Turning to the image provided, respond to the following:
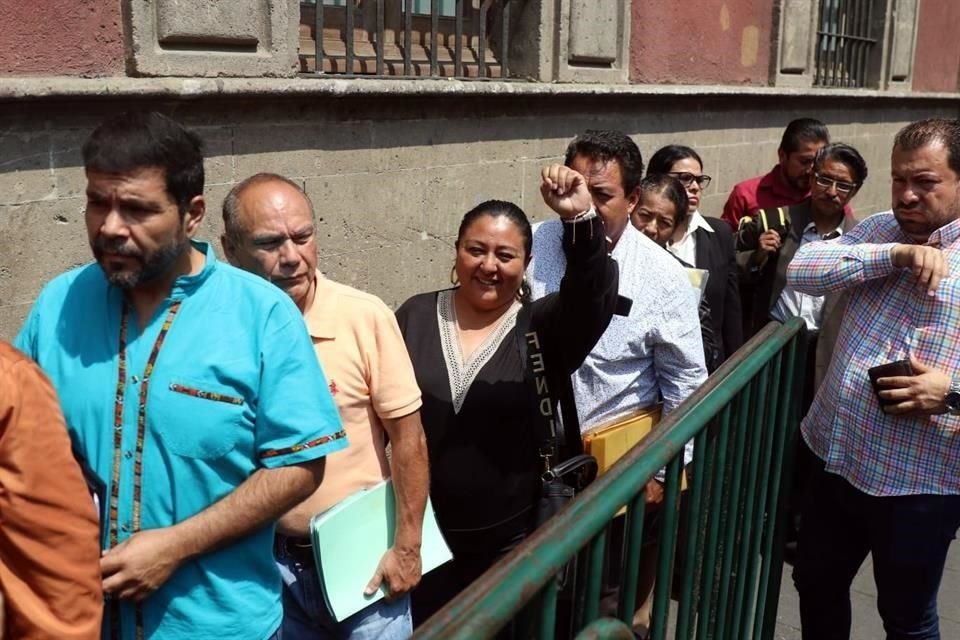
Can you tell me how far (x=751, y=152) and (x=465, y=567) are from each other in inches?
234

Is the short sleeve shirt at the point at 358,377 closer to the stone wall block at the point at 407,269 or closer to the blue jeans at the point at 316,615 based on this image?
the blue jeans at the point at 316,615

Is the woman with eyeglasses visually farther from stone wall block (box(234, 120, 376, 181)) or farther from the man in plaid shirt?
stone wall block (box(234, 120, 376, 181))

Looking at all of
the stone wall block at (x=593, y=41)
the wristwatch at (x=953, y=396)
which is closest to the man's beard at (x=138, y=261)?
the wristwatch at (x=953, y=396)

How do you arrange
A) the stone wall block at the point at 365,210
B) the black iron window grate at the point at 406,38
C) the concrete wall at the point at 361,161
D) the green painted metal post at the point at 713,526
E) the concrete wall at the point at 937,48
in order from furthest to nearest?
1. the concrete wall at the point at 937,48
2. the black iron window grate at the point at 406,38
3. the stone wall block at the point at 365,210
4. the concrete wall at the point at 361,161
5. the green painted metal post at the point at 713,526

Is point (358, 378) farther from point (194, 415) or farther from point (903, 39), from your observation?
point (903, 39)

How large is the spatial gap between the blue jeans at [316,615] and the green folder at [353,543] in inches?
2.6

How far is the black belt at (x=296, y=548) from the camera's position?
244 cm


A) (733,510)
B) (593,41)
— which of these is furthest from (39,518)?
(593,41)

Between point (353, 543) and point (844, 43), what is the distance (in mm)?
8412

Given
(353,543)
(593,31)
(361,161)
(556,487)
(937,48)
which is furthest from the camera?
Result: (937,48)

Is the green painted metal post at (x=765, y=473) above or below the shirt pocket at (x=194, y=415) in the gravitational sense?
below

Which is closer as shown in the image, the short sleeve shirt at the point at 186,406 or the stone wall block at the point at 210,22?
the short sleeve shirt at the point at 186,406

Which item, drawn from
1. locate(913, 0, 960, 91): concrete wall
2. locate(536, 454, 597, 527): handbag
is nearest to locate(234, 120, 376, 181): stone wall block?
locate(536, 454, 597, 527): handbag

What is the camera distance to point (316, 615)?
2463 mm
